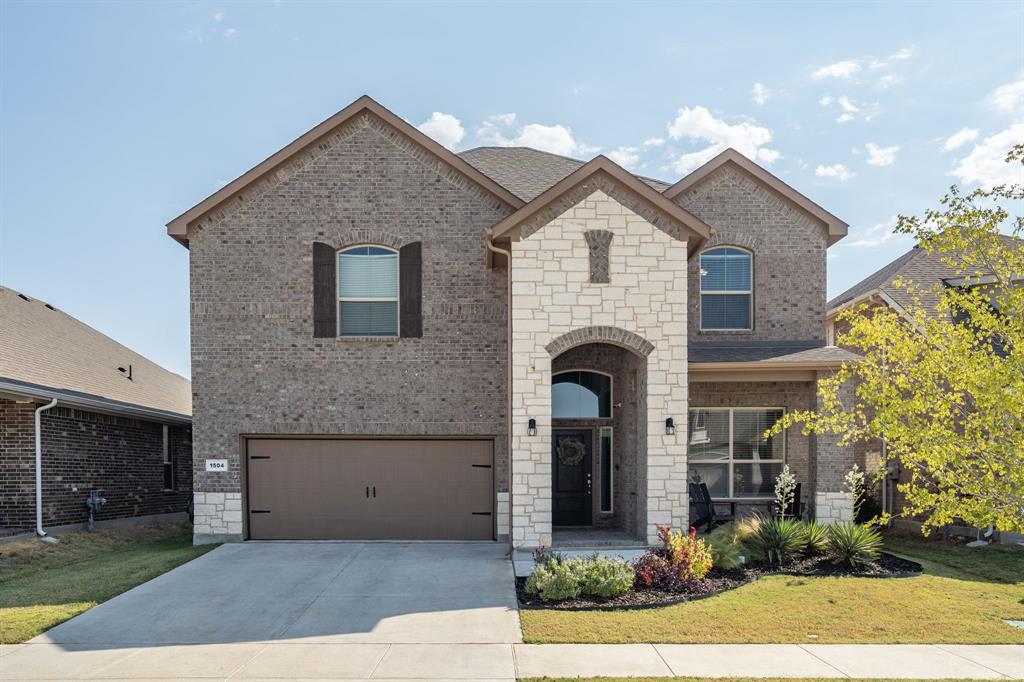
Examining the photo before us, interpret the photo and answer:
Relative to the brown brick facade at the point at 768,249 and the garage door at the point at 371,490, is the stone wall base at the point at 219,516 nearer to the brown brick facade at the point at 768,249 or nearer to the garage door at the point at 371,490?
the garage door at the point at 371,490

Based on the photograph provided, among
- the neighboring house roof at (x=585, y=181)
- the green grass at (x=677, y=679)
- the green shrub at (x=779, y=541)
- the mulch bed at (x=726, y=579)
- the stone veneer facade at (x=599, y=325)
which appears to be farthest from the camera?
the neighboring house roof at (x=585, y=181)

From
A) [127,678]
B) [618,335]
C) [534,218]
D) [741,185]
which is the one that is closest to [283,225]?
[534,218]

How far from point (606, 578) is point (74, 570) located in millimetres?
8417

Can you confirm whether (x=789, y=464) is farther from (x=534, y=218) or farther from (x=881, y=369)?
(x=534, y=218)

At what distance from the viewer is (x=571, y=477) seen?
13234 millimetres

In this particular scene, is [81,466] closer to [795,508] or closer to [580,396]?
[580,396]

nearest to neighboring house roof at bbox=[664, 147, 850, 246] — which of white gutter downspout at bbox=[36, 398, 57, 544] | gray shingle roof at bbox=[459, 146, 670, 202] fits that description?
gray shingle roof at bbox=[459, 146, 670, 202]

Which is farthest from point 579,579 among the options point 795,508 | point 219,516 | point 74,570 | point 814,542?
point 74,570

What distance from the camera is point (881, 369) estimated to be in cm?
811

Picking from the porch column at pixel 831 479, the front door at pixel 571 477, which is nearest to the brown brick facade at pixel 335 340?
the front door at pixel 571 477

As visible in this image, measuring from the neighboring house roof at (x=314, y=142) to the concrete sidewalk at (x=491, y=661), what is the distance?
7.76 m

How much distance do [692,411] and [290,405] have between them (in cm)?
777

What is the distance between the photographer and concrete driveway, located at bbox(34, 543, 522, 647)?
7.41 meters

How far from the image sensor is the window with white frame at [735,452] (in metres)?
13.2
